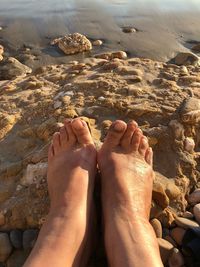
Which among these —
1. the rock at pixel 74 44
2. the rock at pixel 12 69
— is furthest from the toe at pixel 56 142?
the rock at pixel 74 44

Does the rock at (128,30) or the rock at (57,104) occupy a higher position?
the rock at (57,104)

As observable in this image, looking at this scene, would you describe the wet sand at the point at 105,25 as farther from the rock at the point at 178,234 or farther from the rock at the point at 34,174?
the rock at the point at 178,234

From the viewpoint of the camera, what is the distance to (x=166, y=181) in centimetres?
279

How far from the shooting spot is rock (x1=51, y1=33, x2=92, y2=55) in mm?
5168

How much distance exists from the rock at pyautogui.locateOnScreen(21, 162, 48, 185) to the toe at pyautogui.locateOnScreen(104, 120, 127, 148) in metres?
0.44

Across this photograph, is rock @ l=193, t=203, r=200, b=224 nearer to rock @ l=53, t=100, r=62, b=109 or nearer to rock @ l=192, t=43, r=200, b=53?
rock @ l=53, t=100, r=62, b=109

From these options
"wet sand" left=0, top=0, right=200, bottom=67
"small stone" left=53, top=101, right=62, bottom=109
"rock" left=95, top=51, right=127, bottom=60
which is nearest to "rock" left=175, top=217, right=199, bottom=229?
"small stone" left=53, top=101, right=62, bottom=109

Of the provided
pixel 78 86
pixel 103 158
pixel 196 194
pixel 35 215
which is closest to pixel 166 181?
pixel 196 194

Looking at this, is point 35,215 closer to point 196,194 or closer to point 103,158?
point 103,158

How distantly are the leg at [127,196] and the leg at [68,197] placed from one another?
11 cm

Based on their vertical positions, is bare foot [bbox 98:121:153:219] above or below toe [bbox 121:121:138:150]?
below

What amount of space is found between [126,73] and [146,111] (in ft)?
2.26

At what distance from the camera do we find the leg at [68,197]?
2.14 meters

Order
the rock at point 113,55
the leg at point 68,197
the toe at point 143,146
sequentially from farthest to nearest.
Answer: the rock at point 113,55 < the toe at point 143,146 < the leg at point 68,197
